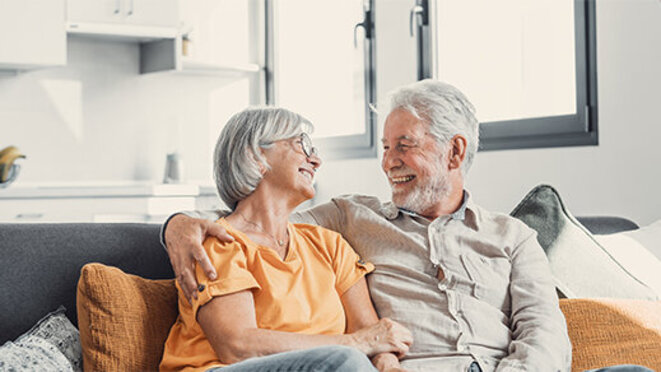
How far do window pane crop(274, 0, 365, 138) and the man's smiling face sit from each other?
7.91 ft

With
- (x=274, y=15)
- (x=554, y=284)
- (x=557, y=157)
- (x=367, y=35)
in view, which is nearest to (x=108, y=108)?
(x=274, y=15)

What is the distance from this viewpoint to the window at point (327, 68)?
14.8ft

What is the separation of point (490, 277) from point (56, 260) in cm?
102

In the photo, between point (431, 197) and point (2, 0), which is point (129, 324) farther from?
point (2, 0)

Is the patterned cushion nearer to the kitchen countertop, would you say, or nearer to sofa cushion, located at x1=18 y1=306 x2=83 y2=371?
sofa cushion, located at x1=18 y1=306 x2=83 y2=371

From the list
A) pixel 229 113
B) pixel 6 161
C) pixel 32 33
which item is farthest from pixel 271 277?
pixel 229 113

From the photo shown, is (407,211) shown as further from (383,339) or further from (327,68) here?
(327,68)

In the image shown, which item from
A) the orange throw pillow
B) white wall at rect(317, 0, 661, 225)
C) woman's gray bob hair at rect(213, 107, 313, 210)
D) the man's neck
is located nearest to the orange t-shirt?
woman's gray bob hair at rect(213, 107, 313, 210)

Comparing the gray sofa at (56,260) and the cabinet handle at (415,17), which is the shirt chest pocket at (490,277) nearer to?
the gray sofa at (56,260)

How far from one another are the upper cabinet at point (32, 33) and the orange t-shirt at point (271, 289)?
2.68 m

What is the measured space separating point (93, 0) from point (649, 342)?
3.42 meters

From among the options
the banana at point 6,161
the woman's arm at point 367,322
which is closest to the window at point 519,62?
the woman's arm at point 367,322

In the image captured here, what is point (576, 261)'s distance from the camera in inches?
85.5

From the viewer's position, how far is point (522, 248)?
2.04m
